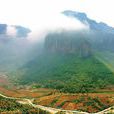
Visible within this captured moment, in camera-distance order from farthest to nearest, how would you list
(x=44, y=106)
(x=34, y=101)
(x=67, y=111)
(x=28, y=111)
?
1. (x=34, y=101)
2. (x=44, y=106)
3. (x=67, y=111)
4. (x=28, y=111)

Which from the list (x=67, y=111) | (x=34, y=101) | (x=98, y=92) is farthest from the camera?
(x=98, y=92)

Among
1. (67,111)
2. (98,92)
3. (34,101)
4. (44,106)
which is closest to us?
(67,111)

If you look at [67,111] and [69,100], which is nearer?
[67,111]

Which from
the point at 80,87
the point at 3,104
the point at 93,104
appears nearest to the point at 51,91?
the point at 80,87

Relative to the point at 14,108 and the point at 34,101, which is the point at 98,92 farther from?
the point at 14,108

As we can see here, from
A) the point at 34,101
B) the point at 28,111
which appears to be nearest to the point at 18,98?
the point at 34,101

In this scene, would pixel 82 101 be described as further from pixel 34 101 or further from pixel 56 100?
pixel 34 101

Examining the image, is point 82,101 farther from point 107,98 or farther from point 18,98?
point 18,98

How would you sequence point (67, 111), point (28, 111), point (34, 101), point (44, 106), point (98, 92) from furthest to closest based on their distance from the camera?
1. point (98, 92)
2. point (34, 101)
3. point (44, 106)
4. point (67, 111)
5. point (28, 111)

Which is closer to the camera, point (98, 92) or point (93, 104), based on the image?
point (93, 104)
